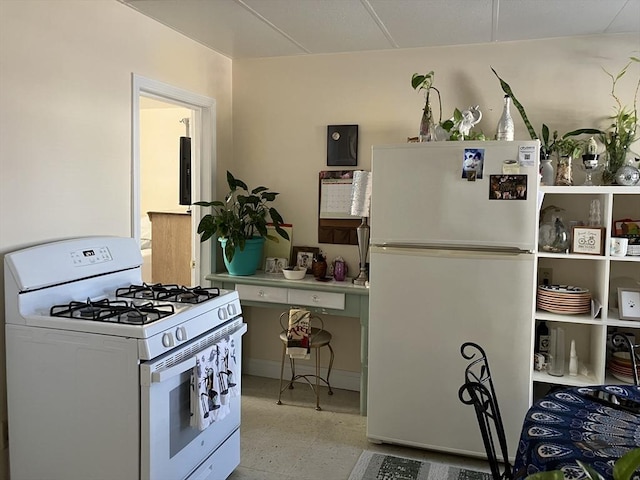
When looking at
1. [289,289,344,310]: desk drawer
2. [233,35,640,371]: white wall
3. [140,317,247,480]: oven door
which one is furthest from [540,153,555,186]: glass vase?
[140,317,247,480]: oven door

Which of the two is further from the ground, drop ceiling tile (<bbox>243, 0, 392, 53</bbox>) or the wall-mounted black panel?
drop ceiling tile (<bbox>243, 0, 392, 53</bbox>)

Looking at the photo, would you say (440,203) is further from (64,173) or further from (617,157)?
(64,173)

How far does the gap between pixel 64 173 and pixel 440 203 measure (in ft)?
5.98

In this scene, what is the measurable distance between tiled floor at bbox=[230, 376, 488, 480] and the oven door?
309 millimetres

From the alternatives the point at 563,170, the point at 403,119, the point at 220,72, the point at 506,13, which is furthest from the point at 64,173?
the point at 563,170

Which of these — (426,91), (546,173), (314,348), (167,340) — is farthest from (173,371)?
(426,91)

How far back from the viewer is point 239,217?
364 centimetres

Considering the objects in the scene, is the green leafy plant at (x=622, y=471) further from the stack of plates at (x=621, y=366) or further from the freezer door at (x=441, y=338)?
the stack of plates at (x=621, y=366)

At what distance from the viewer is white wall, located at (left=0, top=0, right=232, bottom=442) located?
223 centimetres

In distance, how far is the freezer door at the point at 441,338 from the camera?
2.72m

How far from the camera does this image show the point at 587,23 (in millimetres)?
2920

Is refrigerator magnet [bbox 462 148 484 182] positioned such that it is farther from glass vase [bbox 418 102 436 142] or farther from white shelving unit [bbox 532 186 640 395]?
white shelving unit [bbox 532 186 640 395]

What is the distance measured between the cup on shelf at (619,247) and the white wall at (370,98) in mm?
627

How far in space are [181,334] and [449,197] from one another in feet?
4.86
